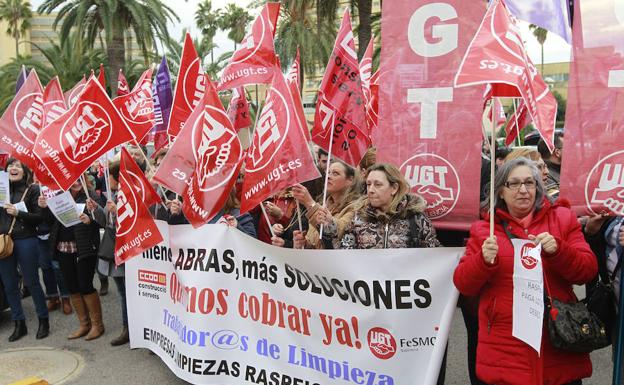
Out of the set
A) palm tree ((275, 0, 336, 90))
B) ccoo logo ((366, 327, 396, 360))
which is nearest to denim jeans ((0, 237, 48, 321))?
ccoo logo ((366, 327, 396, 360))

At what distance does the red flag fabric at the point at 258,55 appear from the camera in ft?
14.7

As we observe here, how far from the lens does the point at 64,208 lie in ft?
17.7

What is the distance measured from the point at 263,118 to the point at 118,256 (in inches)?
68.6

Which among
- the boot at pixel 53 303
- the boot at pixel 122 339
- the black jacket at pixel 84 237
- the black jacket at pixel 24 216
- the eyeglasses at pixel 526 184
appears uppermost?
the eyeglasses at pixel 526 184

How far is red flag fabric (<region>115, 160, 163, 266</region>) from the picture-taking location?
4.39 metres

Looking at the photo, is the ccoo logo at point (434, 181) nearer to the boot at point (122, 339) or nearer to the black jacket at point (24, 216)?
the boot at point (122, 339)

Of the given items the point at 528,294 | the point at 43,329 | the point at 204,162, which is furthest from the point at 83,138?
the point at 528,294

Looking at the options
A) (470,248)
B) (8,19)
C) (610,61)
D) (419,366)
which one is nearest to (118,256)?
(419,366)

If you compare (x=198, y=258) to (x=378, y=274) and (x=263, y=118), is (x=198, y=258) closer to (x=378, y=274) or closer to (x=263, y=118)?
(x=263, y=118)

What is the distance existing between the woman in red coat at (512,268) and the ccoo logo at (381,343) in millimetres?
607

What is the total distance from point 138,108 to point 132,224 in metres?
2.60

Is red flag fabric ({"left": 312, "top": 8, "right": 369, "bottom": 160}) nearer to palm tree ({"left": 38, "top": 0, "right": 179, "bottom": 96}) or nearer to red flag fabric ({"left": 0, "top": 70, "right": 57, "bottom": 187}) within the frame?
red flag fabric ({"left": 0, "top": 70, "right": 57, "bottom": 187})

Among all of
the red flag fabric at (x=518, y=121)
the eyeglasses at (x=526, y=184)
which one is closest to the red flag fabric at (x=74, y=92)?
the red flag fabric at (x=518, y=121)

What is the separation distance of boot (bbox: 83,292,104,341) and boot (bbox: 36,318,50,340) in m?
0.49
